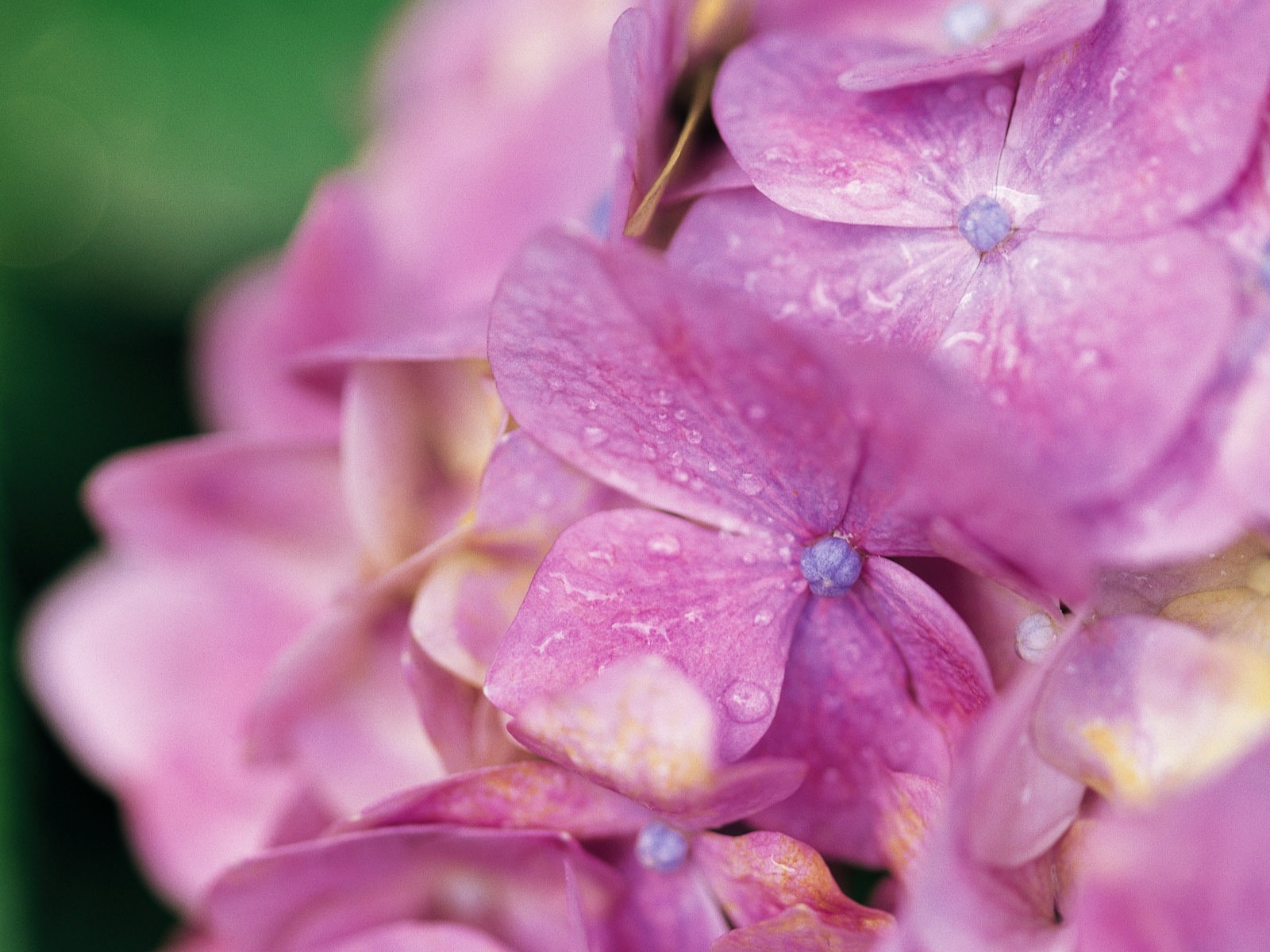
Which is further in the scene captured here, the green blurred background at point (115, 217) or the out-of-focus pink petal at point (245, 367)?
the green blurred background at point (115, 217)

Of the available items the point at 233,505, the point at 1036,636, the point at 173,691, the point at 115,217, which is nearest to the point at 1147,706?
the point at 1036,636

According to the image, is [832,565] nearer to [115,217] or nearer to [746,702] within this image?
[746,702]

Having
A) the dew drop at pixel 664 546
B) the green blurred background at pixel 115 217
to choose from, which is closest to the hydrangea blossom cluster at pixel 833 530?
the dew drop at pixel 664 546

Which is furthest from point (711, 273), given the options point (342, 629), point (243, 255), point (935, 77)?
point (243, 255)

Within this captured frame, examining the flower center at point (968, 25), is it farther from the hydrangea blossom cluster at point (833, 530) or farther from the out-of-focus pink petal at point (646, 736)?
the out-of-focus pink petal at point (646, 736)

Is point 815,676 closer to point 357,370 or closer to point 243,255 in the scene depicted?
point 357,370

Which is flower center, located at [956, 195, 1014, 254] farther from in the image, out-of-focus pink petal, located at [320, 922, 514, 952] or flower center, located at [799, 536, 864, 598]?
out-of-focus pink petal, located at [320, 922, 514, 952]
